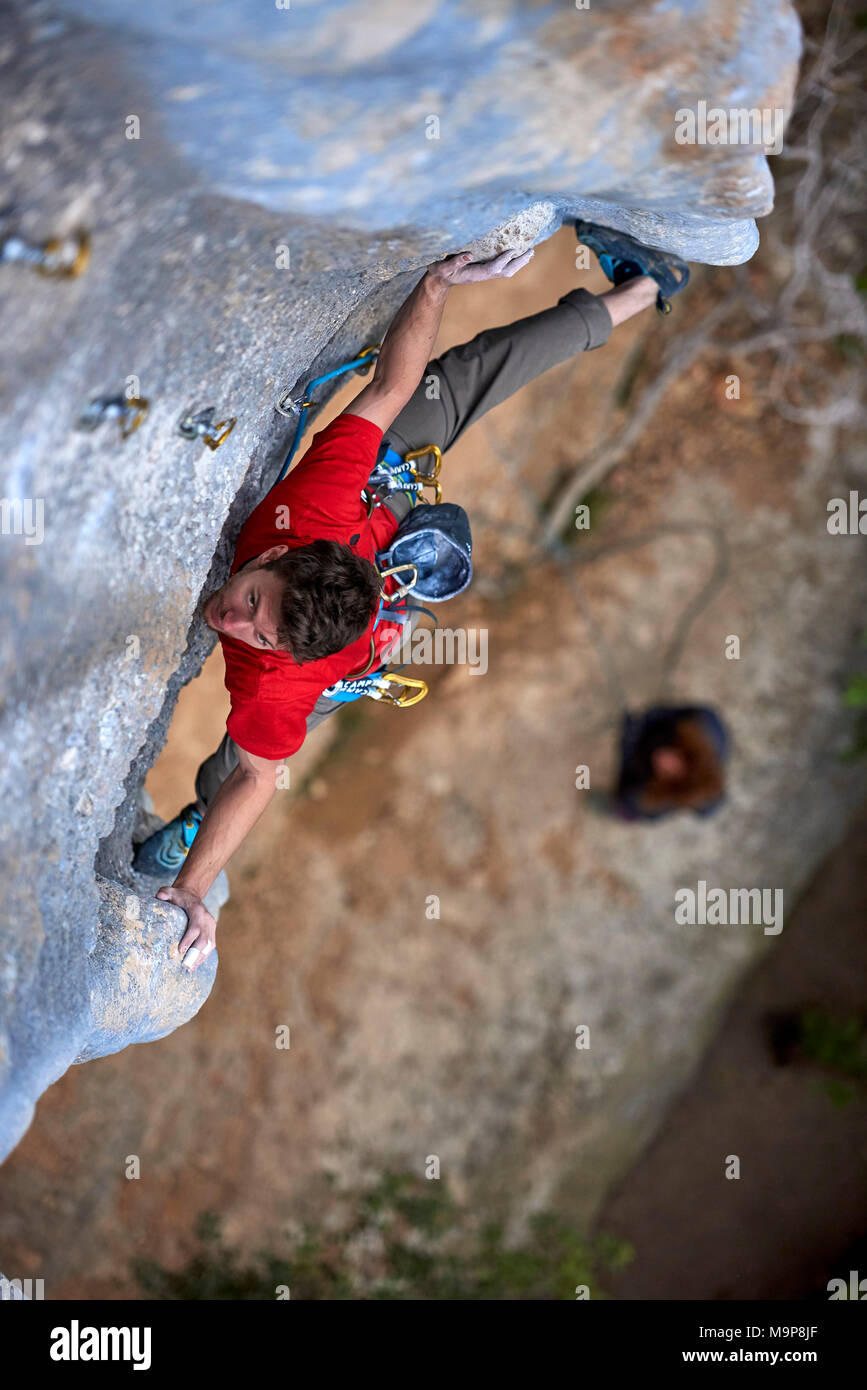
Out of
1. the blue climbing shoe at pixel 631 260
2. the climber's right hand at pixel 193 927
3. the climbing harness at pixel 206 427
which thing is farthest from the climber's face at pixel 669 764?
the climbing harness at pixel 206 427

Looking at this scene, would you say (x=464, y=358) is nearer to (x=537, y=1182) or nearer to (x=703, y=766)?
(x=703, y=766)

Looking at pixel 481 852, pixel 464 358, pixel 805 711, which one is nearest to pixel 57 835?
pixel 464 358

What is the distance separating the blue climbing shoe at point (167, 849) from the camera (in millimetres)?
2756

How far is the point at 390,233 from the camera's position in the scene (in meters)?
1.84

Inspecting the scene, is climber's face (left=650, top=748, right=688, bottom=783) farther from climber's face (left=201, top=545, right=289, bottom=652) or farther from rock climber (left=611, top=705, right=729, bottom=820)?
climber's face (left=201, top=545, right=289, bottom=652)

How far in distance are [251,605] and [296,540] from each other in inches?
8.5

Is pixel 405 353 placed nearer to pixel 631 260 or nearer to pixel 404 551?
pixel 404 551

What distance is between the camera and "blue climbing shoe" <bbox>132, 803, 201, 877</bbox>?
2756 millimetres

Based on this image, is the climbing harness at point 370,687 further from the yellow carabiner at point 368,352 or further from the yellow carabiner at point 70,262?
the yellow carabiner at point 70,262

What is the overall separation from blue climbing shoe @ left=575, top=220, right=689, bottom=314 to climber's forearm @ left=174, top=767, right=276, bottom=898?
1685 mm

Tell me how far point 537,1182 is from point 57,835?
4481 mm

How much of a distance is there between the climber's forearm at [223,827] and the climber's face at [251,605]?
0.38 m

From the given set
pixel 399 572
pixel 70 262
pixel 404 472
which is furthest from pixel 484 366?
pixel 70 262

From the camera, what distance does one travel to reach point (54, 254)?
1506 millimetres
